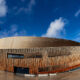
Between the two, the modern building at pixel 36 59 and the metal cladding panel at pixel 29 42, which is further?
the metal cladding panel at pixel 29 42

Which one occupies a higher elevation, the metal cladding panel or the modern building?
the metal cladding panel

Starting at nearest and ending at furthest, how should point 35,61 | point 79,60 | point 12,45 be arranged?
1. point 35,61
2. point 79,60
3. point 12,45

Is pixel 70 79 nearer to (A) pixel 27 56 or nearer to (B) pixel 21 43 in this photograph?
(A) pixel 27 56

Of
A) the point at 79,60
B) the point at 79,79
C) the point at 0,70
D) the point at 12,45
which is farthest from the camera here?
the point at 12,45

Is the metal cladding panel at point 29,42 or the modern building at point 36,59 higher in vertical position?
the metal cladding panel at point 29,42

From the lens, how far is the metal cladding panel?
23.8 meters

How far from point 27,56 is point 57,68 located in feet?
13.6

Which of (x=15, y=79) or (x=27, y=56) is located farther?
(x=27, y=56)

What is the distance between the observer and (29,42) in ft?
79.7

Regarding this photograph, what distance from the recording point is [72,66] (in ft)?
46.2

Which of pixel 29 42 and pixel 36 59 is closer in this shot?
pixel 36 59

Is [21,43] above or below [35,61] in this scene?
above

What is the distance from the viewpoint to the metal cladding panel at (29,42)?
23750 mm

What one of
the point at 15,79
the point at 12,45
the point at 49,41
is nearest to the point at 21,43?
the point at 12,45
